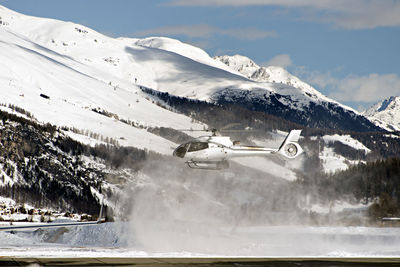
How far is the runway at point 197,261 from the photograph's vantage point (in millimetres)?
51416

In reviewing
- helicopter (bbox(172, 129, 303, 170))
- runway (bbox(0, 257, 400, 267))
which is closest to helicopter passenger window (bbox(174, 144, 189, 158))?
helicopter (bbox(172, 129, 303, 170))

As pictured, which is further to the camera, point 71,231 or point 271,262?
A: point 71,231

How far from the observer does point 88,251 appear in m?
64.0

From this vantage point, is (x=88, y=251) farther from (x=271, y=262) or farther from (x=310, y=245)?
(x=310, y=245)

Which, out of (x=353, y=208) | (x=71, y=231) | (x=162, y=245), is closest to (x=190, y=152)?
(x=162, y=245)

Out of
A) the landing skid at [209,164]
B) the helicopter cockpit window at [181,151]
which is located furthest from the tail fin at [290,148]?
the helicopter cockpit window at [181,151]

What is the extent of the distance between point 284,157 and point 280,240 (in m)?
20.6

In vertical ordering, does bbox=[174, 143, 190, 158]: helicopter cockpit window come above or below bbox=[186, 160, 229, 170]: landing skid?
above

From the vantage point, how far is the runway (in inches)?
2024

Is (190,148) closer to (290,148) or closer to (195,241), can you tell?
(195,241)

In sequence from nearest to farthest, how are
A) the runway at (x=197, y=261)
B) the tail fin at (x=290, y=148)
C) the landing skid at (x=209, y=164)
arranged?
the runway at (x=197, y=261), the landing skid at (x=209, y=164), the tail fin at (x=290, y=148)

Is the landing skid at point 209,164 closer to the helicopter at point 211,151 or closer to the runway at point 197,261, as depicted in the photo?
the helicopter at point 211,151

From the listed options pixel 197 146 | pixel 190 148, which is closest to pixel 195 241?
pixel 190 148

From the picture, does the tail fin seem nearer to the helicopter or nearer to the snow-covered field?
the helicopter
